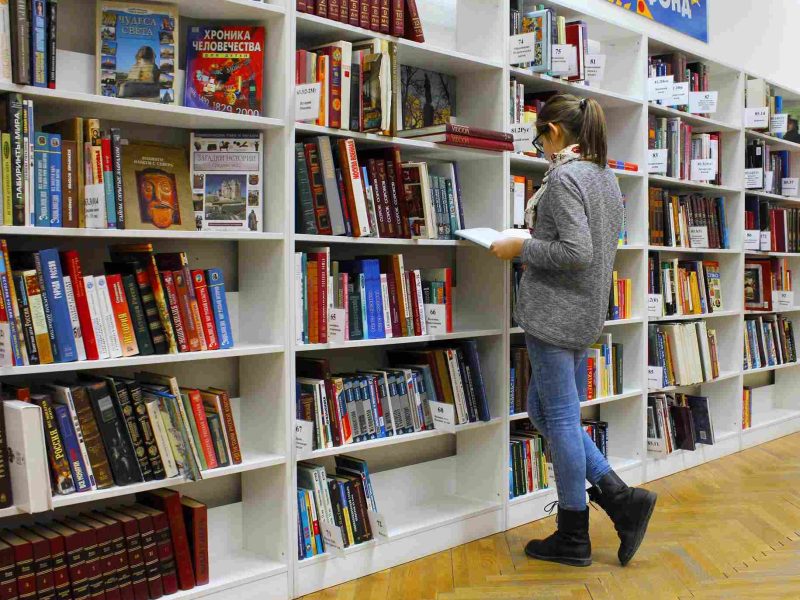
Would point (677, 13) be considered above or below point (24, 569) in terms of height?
above

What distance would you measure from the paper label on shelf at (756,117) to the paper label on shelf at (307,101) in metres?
2.98

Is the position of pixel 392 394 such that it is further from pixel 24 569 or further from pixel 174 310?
pixel 24 569

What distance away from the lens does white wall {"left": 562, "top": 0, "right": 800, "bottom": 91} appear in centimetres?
490

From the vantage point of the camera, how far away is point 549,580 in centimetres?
262

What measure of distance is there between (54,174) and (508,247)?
1375 mm

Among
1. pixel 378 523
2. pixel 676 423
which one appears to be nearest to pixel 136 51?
pixel 378 523

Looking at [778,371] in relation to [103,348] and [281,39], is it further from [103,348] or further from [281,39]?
[103,348]

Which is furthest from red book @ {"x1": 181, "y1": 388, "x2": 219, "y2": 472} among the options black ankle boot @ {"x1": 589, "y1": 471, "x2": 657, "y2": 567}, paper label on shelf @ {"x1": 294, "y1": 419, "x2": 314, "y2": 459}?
black ankle boot @ {"x1": 589, "y1": 471, "x2": 657, "y2": 567}

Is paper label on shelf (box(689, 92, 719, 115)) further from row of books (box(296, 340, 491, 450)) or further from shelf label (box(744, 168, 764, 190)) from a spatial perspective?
row of books (box(296, 340, 491, 450))

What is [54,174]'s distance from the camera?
1.98 meters

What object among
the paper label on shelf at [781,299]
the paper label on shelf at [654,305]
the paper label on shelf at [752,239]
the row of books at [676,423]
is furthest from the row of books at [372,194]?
the paper label on shelf at [781,299]

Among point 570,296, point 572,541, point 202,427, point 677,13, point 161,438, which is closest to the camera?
point 161,438

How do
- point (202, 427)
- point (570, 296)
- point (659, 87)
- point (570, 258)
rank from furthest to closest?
point (659, 87) < point (570, 296) < point (570, 258) < point (202, 427)

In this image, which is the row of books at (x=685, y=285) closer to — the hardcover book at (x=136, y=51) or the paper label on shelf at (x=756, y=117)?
the paper label on shelf at (x=756, y=117)
